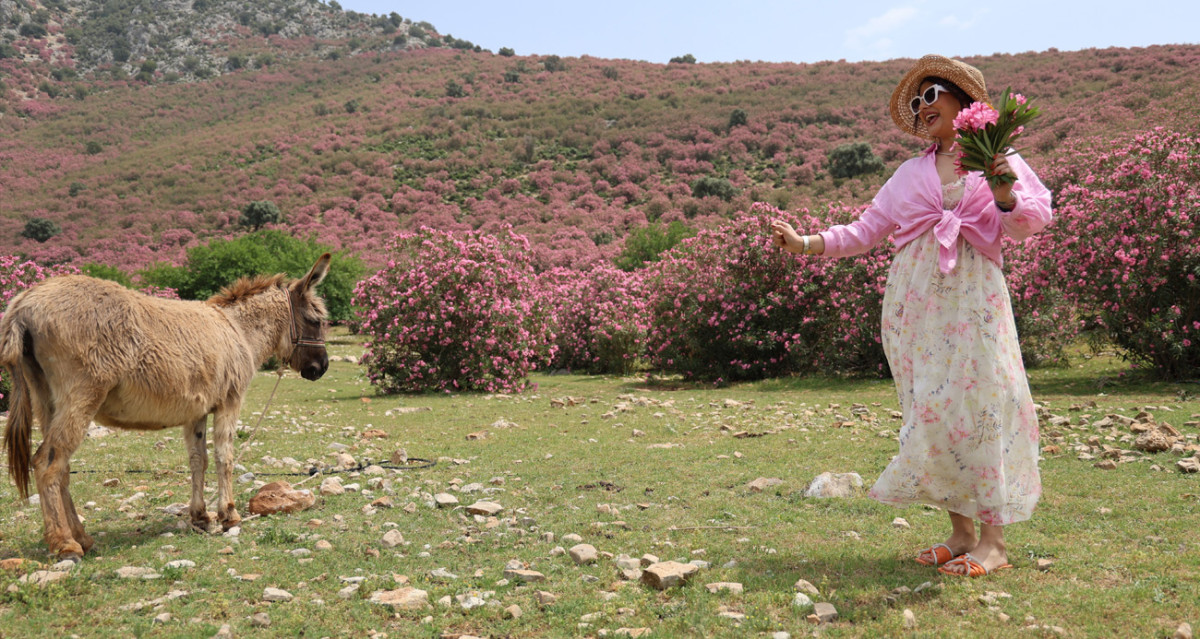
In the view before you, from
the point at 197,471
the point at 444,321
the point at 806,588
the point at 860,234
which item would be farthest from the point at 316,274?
the point at 444,321

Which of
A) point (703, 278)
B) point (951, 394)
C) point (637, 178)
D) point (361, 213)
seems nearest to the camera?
point (951, 394)

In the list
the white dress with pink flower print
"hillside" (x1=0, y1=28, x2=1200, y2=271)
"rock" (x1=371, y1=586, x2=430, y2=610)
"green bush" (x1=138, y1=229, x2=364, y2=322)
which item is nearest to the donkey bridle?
"rock" (x1=371, y1=586, x2=430, y2=610)

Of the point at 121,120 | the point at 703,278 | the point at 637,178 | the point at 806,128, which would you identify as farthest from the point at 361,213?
the point at 121,120

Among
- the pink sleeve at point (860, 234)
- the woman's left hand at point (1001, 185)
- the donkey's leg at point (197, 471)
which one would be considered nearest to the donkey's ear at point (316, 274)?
the donkey's leg at point (197, 471)

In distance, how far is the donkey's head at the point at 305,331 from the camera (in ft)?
19.9

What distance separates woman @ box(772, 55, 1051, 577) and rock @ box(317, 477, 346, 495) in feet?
13.8

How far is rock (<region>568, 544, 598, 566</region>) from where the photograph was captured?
4.38m

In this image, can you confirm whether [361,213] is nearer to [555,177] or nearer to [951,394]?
[555,177]

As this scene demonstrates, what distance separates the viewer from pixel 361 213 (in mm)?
45375

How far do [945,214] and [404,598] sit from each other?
11.5ft

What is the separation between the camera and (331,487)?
6.14 m

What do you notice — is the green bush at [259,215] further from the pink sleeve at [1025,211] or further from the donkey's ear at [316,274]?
the pink sleeve at [1025,211]

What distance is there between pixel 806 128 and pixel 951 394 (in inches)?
2015

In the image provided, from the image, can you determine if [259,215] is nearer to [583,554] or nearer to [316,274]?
[316,274]
